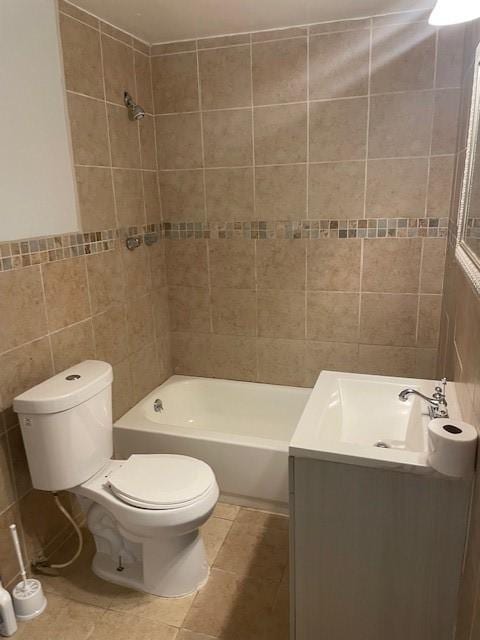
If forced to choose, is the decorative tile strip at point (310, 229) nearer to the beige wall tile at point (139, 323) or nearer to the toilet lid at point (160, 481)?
the beige wall tile at point (139, 323)

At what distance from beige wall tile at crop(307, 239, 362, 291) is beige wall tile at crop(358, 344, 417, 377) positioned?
1.18 ft

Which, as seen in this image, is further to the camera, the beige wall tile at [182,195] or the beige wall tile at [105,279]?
the beige wall tile at [182,195]

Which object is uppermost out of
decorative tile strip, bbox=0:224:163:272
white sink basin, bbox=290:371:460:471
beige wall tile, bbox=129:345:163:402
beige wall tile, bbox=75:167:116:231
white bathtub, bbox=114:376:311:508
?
beige wall tile, bbox=75:167:116:231

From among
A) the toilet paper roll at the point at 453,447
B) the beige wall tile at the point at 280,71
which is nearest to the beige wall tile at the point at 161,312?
the beige wall tile at the point at 280,71

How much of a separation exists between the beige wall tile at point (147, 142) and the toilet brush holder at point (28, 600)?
79.4 inches

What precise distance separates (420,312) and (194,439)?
52.6 inches

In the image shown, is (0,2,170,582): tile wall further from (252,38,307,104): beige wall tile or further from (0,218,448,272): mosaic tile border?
(252,38,307,104): beige wall tile

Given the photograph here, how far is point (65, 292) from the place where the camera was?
6.64 feet

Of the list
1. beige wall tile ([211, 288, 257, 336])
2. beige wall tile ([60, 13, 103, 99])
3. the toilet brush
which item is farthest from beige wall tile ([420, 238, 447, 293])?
the toilet brush

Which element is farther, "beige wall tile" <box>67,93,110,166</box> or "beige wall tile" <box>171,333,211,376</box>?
"beige wall tile" <box>171,333,211,376</box>

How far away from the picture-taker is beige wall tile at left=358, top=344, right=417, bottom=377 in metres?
2.55

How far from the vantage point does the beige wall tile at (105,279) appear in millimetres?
2195

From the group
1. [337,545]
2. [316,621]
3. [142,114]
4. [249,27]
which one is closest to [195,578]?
[316,621]

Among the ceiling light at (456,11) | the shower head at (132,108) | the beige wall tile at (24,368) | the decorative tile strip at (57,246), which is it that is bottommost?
the beige wall tile at (24,368)
